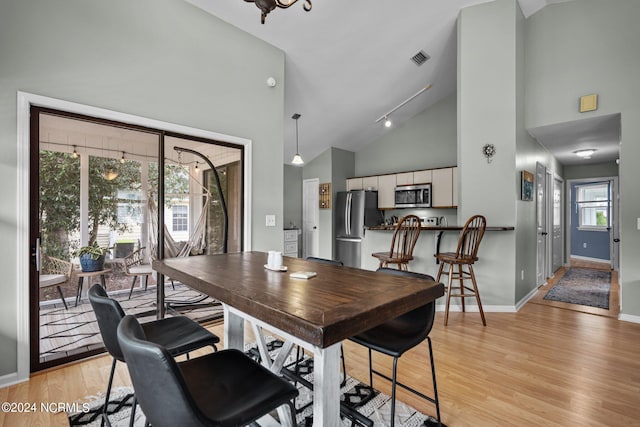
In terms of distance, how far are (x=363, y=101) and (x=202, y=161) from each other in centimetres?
316

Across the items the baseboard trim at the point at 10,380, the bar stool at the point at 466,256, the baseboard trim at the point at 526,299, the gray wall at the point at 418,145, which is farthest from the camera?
the gray wall at the point at 418,145

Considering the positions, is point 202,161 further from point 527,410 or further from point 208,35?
point 527,410

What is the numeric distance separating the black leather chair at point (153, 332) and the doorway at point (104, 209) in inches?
45.5

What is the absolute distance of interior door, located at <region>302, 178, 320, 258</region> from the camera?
272 inches

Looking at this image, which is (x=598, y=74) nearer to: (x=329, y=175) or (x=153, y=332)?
(x=329, y=175)

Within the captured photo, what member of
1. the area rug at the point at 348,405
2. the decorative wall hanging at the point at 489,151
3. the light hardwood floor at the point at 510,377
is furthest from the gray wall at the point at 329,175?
the area rug at the point at 348,405

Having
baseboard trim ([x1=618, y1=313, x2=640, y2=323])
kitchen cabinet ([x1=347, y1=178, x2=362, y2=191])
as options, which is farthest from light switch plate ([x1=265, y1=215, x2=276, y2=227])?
baseboard trim ([x1=618, y1=313, x2=640, y2=323])

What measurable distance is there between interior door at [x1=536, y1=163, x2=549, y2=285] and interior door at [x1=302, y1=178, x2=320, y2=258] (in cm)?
402

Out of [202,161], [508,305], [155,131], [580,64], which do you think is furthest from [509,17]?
[155,131]

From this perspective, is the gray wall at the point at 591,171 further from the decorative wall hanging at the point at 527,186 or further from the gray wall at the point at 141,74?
the gray wall at the point at 141,74

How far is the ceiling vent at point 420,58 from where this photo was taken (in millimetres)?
4436

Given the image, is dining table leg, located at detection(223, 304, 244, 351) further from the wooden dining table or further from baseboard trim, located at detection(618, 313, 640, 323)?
baseboard trim, located at detection(618, 313, 640, 323)

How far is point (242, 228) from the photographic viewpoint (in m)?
3.49

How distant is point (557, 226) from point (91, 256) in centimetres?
773
